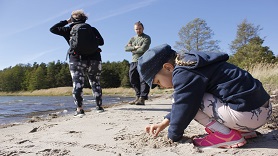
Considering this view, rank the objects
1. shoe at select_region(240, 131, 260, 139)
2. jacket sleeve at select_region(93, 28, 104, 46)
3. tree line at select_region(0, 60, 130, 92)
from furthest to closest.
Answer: tree line at select_region(0, 60, 130, 92) < jacket sleeve at select_region(93, 28, 104, 46) < shoe at select_region(240, 131, 260, 139)

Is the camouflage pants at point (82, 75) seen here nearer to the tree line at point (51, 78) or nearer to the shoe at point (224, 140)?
the shoe at point (224, 140)

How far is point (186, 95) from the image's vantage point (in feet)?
5.79

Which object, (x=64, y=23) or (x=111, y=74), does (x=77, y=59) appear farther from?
(x=111, y=74)

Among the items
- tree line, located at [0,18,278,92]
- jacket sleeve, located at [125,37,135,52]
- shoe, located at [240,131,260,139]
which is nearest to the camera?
shoe, located at [240,131,260,139]

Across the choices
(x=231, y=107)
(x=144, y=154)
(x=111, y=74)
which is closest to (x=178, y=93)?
(x=231, y=107)

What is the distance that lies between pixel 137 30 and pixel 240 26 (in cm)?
2675

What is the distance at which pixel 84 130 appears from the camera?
2783 mm

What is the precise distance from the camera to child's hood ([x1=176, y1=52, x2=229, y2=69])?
1.81 m

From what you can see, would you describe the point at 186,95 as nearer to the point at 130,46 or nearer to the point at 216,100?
the point at 216,100

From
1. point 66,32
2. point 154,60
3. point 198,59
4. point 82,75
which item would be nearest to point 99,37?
point 66,32

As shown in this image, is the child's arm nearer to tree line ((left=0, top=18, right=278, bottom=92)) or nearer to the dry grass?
the dry grass

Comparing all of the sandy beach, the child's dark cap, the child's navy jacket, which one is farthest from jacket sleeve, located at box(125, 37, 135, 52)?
the child's navy jacket

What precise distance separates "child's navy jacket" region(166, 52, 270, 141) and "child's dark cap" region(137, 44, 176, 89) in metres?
0.19

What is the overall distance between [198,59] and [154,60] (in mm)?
352
